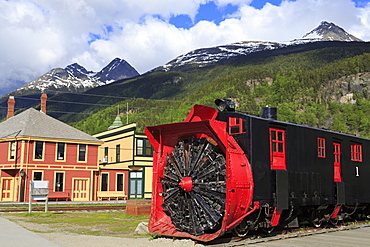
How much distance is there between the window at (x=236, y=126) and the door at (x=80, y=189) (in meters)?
28.6

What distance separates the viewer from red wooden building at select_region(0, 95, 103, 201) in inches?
1390

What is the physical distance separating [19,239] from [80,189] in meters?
26.4

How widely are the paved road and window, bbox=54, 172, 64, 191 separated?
2226 centimetres

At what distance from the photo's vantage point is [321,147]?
15.8m

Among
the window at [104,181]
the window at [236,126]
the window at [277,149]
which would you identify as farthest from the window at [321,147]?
the window at [104,181]

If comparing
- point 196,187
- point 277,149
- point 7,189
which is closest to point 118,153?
point 7,189

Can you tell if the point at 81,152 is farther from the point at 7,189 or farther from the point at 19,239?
the point at 19,239

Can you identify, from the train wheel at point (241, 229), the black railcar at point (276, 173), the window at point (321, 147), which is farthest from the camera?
the window at point (321, 147)

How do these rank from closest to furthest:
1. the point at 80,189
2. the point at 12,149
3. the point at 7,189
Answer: the point at 7,189 → the point at 12,149 → the point at 80,189

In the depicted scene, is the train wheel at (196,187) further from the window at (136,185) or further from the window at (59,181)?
the window at (136,185)

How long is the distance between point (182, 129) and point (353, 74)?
127 metres

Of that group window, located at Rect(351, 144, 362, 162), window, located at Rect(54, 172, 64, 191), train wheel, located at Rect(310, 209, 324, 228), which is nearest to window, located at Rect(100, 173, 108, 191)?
window, located at Rect(54, 172, 64, 191)

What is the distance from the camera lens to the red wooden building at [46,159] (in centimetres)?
3529

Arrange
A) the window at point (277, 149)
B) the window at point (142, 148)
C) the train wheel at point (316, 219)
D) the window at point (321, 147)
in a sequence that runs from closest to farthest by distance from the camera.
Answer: the window at point (277, 149) < the window at point (321, 147) < the train wheel at point (316, 219) < the window at point (142, 148)
